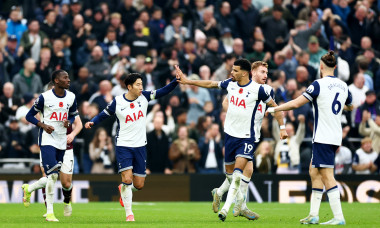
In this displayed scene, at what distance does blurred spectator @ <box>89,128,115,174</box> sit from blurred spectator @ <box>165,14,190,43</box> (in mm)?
5414

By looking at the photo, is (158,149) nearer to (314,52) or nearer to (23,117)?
(23,117)

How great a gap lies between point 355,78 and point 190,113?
5.19 m

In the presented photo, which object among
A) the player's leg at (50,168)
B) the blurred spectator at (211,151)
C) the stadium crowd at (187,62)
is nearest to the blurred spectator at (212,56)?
the stadium crowd at (187,62)

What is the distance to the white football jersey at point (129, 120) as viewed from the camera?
54.6 feet

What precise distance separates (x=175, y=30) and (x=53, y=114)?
1254 cm

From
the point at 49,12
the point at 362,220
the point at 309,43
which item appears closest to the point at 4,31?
the point at 49,12

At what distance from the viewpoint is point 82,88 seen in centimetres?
2630

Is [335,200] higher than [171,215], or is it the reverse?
[335,200]

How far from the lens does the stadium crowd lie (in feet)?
82.1

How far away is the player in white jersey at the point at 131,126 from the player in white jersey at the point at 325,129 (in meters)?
2.95

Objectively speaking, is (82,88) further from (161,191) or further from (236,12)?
(236,12)

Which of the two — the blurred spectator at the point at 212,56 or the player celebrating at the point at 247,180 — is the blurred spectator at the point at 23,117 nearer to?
the blurred spectator at the point at 212,56

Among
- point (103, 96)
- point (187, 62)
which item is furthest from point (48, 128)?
point (187, 62)

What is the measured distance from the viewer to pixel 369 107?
26.1 meters
